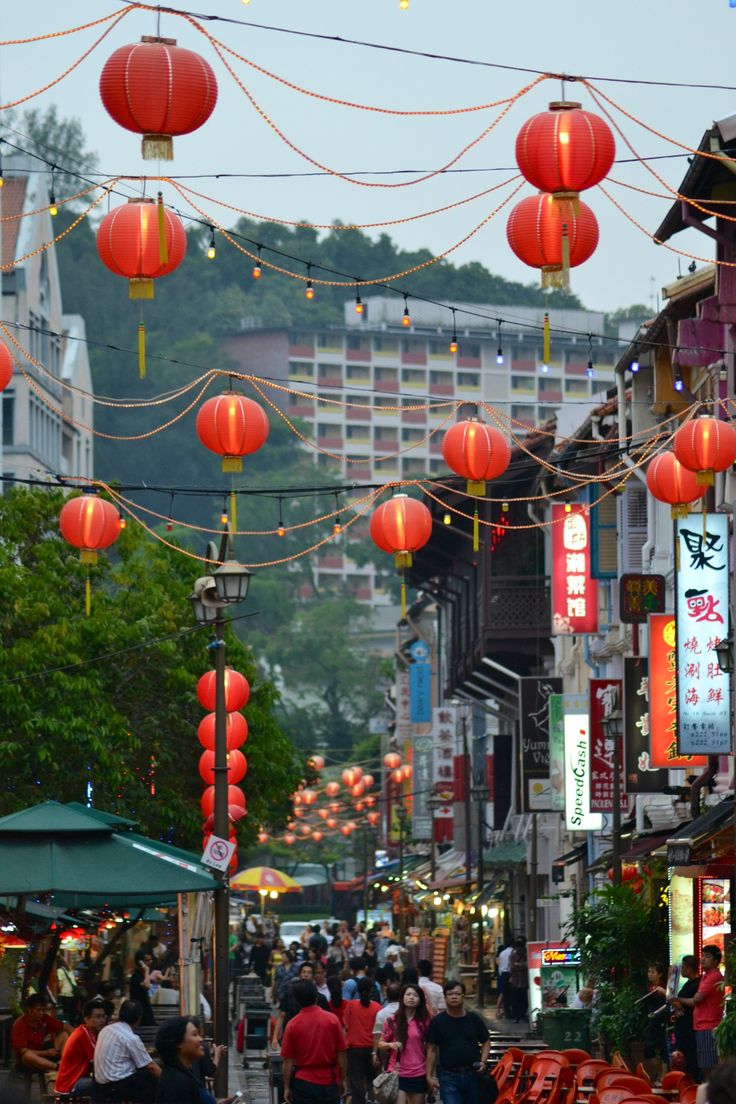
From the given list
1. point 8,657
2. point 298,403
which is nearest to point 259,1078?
point 8,657

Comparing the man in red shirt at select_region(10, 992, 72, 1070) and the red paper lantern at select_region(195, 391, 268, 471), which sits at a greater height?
the red paper lantern at select_region(195, 391, 268, 471)

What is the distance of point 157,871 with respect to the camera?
17531mm

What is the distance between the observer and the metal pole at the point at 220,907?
20.5 metres

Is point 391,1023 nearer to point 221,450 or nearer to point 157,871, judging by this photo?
point 157,871

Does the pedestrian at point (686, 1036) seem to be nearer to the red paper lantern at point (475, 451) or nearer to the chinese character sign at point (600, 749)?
the red paper lantern at point (475, 451)

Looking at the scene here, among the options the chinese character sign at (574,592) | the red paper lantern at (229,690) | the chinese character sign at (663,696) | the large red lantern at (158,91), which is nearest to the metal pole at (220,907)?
the red paper lantern at (229,690)

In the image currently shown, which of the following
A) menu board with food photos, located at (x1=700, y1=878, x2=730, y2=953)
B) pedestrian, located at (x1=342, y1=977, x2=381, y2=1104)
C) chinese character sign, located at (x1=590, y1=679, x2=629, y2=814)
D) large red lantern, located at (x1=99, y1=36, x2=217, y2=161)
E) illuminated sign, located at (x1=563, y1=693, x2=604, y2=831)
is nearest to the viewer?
large red lantern, located at (x1=99, y1=36, x2=217, y2=161)

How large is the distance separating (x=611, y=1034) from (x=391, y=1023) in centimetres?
590

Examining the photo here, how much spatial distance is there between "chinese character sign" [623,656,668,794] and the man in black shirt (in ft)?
42.3

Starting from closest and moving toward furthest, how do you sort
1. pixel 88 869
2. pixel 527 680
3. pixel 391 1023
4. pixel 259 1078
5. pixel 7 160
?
pixel 88 869, pixel 391 1023, pixel 259 1078, pixel 527 680, pixel 7 160

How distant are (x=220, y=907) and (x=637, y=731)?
10.4 meters

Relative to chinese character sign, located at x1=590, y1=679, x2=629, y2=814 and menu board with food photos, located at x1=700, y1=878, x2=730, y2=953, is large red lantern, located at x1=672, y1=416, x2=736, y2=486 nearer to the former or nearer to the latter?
menu board with food photos, located at x1=700, y1=878, x2=730, y2=953

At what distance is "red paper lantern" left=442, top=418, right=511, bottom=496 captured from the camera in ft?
71.4

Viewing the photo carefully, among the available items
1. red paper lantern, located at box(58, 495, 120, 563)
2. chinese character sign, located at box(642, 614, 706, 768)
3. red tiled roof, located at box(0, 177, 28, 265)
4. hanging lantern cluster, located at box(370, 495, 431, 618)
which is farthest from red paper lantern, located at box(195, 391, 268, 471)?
red tiled roof, located at box(0, 177, 28, 265)
